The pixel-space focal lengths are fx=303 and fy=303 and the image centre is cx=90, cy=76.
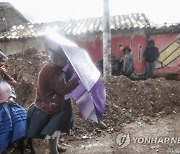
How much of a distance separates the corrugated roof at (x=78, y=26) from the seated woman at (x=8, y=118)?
9.09 m

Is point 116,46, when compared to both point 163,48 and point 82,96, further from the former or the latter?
point 82,96

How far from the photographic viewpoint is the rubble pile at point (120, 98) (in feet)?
20.3

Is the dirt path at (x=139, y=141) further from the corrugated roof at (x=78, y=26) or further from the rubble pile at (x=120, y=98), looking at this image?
the corrugated roof at (x=78, y=26)

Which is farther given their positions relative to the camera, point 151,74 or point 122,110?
point 151,74

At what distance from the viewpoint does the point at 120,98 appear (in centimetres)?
738

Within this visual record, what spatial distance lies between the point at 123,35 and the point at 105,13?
3640 millimetres

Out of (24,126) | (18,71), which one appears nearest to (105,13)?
(18,71)

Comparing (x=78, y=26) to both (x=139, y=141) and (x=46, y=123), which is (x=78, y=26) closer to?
(x=139, y=141)

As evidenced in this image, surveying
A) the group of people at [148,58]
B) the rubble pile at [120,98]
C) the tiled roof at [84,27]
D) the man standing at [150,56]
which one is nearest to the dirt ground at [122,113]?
the rubble pile at [120,98]

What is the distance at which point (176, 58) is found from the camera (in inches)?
500

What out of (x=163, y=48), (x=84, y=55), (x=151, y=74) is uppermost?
(x=84, y=55)

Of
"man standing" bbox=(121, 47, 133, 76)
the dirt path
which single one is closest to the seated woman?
the dirt path

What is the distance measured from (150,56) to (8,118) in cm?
902

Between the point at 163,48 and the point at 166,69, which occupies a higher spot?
the point at 163,48
